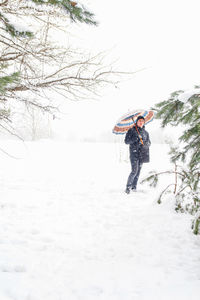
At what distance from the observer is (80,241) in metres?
3.14

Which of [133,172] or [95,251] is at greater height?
[133,172]

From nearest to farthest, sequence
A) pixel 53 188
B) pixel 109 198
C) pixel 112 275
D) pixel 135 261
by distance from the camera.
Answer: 1. pixel 112 275
2. pixel 135 261
3. pixel 109 198
4. pixel 53 188

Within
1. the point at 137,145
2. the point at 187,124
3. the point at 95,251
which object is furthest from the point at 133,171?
the point at 95,251

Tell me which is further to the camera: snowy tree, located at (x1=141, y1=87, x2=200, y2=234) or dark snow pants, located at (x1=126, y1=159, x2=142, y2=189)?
dark snow pants, located at (x1=126, y1=159, x2=142, y2=189)

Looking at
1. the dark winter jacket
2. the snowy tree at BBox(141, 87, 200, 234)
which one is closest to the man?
the dark winter jacket

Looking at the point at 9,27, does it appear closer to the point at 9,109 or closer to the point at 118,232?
the point at 9,109

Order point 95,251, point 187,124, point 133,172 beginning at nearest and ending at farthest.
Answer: point 95,251 < point 187,124 < point 133,172

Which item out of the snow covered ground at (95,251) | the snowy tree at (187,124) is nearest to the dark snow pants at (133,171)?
the snow covered ground at (95,251)

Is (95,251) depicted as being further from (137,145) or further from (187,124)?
(137,145)

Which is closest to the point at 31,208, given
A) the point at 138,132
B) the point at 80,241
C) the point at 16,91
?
the point at 80,241

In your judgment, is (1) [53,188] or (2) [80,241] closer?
(2) [80,241]

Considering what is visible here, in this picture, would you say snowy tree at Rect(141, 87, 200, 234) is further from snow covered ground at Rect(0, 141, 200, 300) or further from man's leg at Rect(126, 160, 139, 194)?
man's leg at Rect(126, 160, 139, 194)

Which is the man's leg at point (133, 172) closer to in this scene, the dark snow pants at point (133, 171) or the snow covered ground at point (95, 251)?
the dark snow pants at point (133, 171)

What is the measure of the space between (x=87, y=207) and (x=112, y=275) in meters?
2.57
